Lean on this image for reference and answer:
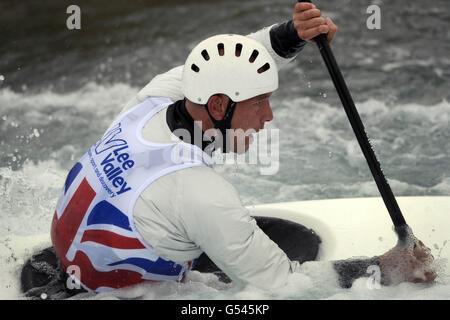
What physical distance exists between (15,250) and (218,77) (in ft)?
2.50

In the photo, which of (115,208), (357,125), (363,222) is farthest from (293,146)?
(115,208)

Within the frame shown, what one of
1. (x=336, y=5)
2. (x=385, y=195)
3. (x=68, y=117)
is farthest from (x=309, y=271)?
(x=336, y=5)

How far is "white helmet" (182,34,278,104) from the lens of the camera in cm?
139

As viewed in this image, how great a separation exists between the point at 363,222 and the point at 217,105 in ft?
2.43

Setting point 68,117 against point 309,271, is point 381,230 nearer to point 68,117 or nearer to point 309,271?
point 309,271

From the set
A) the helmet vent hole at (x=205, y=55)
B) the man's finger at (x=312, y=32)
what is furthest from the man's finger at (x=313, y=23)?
the helmet vent hole at (x=205, y=55)

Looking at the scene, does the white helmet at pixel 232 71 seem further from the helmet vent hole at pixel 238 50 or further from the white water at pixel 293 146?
A: the white water at pixel 293 146

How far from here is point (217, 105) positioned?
1.41 m

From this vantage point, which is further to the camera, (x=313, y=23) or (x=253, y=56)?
(x=313, y=23)

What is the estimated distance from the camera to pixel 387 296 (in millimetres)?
1461

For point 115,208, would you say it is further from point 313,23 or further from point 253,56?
point 313,23

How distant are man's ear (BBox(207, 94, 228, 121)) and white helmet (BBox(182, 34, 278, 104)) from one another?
11 millimetres

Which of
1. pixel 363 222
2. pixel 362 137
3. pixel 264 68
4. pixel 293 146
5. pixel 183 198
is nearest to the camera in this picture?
pixel 183 198
